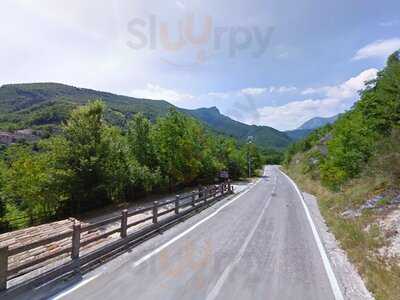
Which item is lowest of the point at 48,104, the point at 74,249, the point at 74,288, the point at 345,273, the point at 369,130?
the point at 345,273

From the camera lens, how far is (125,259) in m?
7.27

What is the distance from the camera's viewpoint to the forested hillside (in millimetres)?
7086

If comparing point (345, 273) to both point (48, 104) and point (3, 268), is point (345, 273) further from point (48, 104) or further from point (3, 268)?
point (48, 104)

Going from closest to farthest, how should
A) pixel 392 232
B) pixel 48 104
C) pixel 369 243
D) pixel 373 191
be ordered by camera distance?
1. pixel 369 243
2. pixel 392 232
3. pixel 373 191
4. pixel 48 104

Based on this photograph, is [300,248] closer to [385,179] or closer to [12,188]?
[385,179]

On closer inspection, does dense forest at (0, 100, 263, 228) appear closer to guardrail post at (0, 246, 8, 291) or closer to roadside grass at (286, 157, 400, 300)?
guardrail post at (0, 246, 8, 291)

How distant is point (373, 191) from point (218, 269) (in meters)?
11.6

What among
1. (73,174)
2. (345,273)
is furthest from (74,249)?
(73,174)

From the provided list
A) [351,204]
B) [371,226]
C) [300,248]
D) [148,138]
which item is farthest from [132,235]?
[148,138]

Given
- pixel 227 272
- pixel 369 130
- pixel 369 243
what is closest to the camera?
pixel 227 272

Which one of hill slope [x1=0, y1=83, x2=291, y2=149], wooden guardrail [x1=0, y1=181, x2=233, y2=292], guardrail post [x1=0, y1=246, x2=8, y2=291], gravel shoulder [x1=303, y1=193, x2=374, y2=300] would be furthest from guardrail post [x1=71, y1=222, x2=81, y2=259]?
hill slope [x1=0, y1=83, x2=291, y2=149]

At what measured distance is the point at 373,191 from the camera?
47.7ft

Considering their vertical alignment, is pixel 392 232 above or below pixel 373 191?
below

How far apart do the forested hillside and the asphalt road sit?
1092 mm
